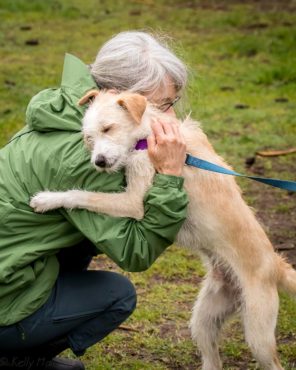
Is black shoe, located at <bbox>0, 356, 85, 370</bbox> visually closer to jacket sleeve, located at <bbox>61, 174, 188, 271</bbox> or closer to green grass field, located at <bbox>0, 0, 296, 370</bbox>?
green grass field, located at <bbox>0, 0, 296, 370</bbox>

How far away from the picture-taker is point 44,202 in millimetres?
3602

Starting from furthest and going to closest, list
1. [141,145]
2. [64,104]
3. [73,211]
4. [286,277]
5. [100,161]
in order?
[286,277] < [141,145] < [64,104] < [73,211] < [100,161]

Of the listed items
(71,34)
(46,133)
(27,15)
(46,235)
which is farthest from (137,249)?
(27,15)

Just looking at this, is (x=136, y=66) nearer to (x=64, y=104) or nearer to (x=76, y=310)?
(x=64, y=104)

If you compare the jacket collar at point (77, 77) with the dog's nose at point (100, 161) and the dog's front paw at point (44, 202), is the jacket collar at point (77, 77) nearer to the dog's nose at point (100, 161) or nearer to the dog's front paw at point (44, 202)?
the dog's nose at point (100, 161)

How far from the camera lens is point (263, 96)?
9945 mm

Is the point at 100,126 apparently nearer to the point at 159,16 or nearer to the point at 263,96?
the point at 263,96

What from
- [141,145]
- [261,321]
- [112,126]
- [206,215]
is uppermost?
[112,126]

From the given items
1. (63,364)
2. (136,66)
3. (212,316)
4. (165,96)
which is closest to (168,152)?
(165,96)

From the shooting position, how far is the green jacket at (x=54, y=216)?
142 inches

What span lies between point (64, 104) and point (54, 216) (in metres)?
0.52

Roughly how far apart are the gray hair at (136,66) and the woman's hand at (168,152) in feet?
0.85

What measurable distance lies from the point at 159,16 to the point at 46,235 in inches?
418

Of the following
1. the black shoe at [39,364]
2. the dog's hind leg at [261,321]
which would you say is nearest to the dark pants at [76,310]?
the black shoe at [39,364]
